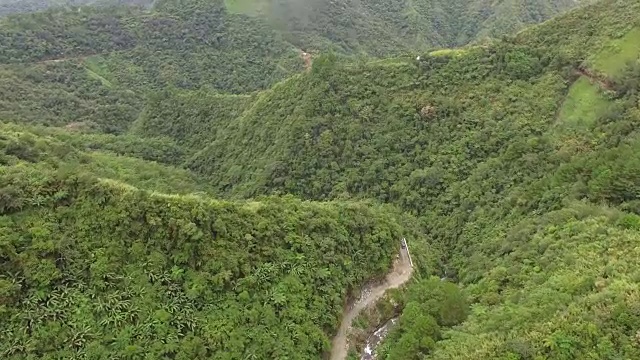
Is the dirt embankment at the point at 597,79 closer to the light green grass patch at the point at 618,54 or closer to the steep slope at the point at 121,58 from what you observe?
the light green grass patch at the point at 618,54

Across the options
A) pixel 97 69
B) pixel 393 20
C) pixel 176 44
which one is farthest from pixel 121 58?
pixel 393 20

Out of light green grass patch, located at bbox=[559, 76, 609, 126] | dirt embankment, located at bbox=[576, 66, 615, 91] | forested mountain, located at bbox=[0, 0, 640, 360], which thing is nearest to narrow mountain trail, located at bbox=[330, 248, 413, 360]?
forested mountain, located at bbox=[0, 0, 640, 360]

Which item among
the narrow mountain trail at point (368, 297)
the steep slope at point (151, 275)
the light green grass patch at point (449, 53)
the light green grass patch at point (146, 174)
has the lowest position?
the light green grass patch at point (146, 174)

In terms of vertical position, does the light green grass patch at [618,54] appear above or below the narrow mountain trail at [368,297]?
above

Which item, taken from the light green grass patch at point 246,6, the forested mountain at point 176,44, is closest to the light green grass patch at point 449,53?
the forested mountain at point 176,44

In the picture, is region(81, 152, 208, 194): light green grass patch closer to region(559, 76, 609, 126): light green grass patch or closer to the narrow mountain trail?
the narrow mountain trail

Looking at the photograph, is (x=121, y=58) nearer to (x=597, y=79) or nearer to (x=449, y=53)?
(x=449, y=53)

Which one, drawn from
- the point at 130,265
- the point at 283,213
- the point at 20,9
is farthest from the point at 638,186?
the point at 20,9
